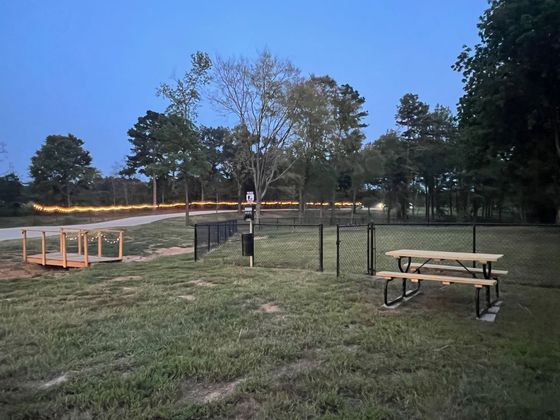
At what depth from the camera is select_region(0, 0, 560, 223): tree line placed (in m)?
13.9

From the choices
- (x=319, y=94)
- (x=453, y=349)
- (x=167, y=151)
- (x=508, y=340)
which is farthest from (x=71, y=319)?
(x=319, y=94)

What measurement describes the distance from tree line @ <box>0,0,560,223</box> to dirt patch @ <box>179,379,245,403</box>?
13663 mm

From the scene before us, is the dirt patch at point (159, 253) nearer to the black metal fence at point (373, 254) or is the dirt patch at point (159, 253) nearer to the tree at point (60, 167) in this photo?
Answer: the black metal fence at point (373, 254)

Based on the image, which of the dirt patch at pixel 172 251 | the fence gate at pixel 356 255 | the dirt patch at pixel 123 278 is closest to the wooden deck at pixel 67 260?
the dirt patch at pixel 123 278

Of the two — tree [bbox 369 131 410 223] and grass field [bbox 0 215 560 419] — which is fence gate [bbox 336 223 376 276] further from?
tree [bbox 369 131 410 223]

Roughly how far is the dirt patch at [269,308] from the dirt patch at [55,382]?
8.26 ft

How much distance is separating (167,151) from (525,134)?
21859mm

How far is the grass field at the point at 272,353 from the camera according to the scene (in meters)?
2.78

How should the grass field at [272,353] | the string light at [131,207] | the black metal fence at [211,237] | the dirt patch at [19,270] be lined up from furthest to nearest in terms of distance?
the string light at [131,207], the black metal fence at [211,237], the dirt patch at [19,270], the grass field at [272,353]

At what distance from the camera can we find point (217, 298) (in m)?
5.97

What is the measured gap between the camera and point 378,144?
43938mm

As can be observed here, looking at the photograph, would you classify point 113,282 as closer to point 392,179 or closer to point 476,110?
point 476,110

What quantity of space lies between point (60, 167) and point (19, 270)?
33780 millimetres

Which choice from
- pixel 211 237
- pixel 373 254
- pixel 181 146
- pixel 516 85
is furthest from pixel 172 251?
pixel 181 146
